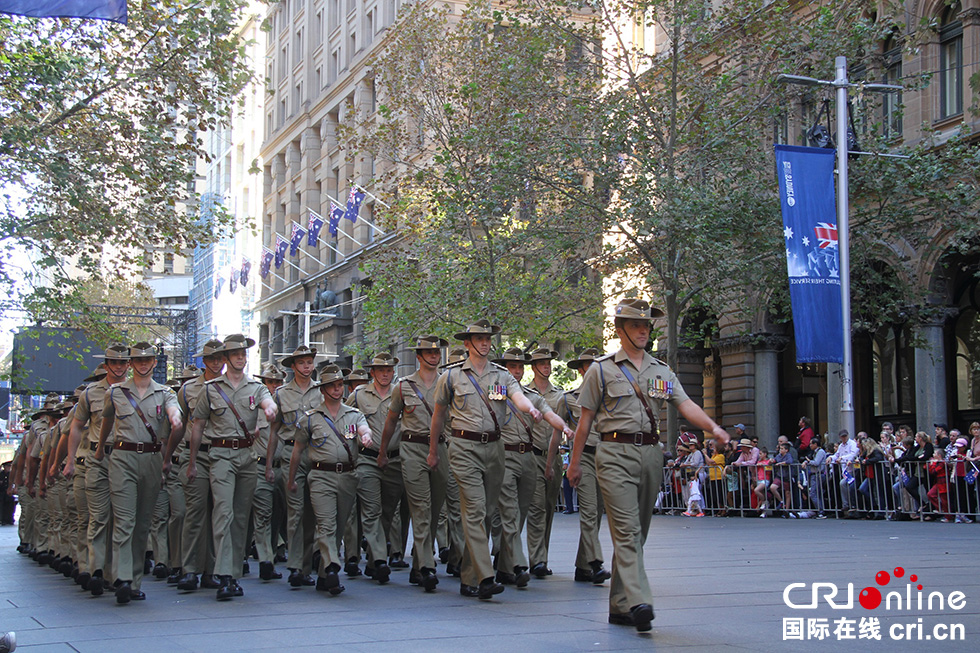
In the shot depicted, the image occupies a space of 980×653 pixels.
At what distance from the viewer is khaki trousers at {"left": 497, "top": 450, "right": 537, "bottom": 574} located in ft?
34.6

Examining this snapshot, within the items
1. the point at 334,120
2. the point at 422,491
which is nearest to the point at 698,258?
the point at 422,491

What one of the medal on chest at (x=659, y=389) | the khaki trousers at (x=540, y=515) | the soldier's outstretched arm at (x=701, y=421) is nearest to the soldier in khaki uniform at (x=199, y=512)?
the khaki trousers at (x=540, y=515)

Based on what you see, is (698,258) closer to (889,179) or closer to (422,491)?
(889,179)

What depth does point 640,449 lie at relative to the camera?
26.9 feet

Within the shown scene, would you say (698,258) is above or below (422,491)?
above

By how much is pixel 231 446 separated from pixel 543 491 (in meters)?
2.98

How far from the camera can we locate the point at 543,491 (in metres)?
11.6

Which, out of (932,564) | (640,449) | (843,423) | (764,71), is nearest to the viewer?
(640,449)

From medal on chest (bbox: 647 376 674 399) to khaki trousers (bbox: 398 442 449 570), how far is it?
9.24 feet

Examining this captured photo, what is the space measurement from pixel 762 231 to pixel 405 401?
624 inches

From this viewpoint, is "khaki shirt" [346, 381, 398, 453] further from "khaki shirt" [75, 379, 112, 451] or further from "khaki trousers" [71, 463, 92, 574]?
"khaki trousers" [71, 463, 92, 574]

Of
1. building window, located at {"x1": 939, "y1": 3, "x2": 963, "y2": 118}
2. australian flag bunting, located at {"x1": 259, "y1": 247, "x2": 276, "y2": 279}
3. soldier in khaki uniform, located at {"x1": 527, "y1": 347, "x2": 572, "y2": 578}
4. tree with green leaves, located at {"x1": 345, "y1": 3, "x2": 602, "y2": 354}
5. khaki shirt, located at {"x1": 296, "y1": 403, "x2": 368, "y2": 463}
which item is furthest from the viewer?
australian flag bunting, located at {"x1": 259, "y1": 247, "x2": 276, "y2": 279}

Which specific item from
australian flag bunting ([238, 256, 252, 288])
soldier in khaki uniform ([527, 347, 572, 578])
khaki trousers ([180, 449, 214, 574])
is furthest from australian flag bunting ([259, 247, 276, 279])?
khaki trousers ([180, 449, 214, 574])

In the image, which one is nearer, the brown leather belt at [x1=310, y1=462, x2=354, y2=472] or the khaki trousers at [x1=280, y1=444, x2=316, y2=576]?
the brown leather belt at [x1=310, y1=462, x2=354, y2=472]
